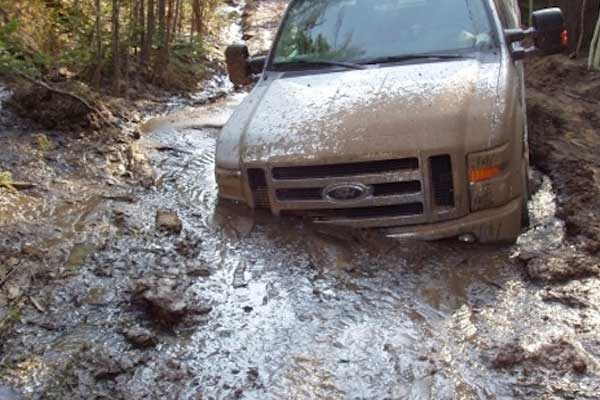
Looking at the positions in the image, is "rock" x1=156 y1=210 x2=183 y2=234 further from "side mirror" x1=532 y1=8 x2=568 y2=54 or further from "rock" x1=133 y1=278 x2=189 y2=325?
"side mirror" x1=532 y1=8 x2=568 y2=54

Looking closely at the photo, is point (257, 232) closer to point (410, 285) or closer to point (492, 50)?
point (410, 285)

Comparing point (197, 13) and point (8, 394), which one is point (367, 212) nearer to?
point (8, 394)

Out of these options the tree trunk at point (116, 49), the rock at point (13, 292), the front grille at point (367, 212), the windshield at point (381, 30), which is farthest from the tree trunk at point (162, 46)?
the rock at point (13, 292)

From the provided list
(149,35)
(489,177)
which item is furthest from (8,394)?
(149,35)

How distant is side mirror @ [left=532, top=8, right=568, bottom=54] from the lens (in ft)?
17.3

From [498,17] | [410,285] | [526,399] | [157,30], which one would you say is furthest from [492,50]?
[157,30]

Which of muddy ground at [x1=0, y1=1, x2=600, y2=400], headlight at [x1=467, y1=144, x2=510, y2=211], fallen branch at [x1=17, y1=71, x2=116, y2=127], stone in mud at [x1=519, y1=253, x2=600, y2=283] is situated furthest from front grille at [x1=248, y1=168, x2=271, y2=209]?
fallen branch at [x1=17, y1=71, x2=116, y2=127]

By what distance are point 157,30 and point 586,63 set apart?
664 cm

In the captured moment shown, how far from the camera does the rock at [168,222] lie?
4941mm

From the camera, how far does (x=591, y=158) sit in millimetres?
6305

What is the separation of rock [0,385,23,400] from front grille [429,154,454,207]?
2527mm

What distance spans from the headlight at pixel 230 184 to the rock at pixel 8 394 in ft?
6.34

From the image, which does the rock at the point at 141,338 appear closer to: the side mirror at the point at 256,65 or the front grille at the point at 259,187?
the front grille at the point at 259,187

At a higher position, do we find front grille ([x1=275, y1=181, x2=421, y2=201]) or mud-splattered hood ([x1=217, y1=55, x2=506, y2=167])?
mud-splattered hood ([x1=217, y1=55, x2=506, y2=167])
